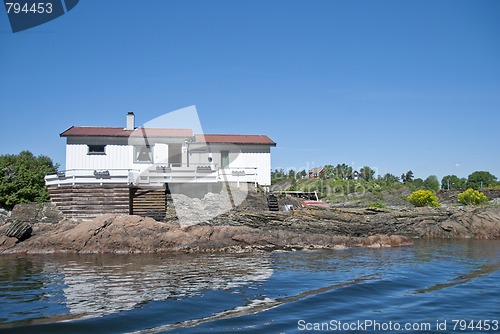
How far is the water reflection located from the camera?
987cm

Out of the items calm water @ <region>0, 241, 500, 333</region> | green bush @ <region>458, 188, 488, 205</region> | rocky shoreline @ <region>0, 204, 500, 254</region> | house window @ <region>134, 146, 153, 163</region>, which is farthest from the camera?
green bush @ <region>458, 188, 488, 205</region>

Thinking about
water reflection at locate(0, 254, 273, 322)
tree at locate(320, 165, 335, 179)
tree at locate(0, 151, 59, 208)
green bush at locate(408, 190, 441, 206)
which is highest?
tree at locate(320, 165, 335, 179)

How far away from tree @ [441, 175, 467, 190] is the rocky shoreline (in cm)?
2468

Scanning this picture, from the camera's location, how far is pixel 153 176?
2405 centimetres

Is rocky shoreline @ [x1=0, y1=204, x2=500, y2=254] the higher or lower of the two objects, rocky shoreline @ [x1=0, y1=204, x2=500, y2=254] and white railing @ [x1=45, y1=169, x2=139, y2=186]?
the lower

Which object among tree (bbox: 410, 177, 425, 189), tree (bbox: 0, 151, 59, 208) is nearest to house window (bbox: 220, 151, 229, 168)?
tree (bbox: 0, 151, 59, 208)

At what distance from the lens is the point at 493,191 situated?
37.0 m

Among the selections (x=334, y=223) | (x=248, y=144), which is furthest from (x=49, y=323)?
(x=248, y=144)

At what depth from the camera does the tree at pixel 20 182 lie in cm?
2342

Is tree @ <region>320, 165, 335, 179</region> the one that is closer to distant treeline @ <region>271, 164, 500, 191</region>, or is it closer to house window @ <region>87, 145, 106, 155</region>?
distant treeline @ <region>271, 164, 500, 191</region>

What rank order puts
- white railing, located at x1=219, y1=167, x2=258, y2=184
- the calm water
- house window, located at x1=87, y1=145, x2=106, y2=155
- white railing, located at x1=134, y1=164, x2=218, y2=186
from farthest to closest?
house window, located at x1=87, y1=145, x2=106, y2=155 → white railing, located at x1=219, y1=167, x2=258, y2=184 → white railing, located at x1=134, y1=164, x2=218, y2=186 → the calm water

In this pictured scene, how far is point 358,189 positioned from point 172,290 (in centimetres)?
3086

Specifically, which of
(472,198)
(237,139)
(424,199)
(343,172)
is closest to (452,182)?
(343,172)

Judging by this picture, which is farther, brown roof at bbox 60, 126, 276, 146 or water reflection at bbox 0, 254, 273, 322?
brown roof at bbox 60, 126, 276, 146
